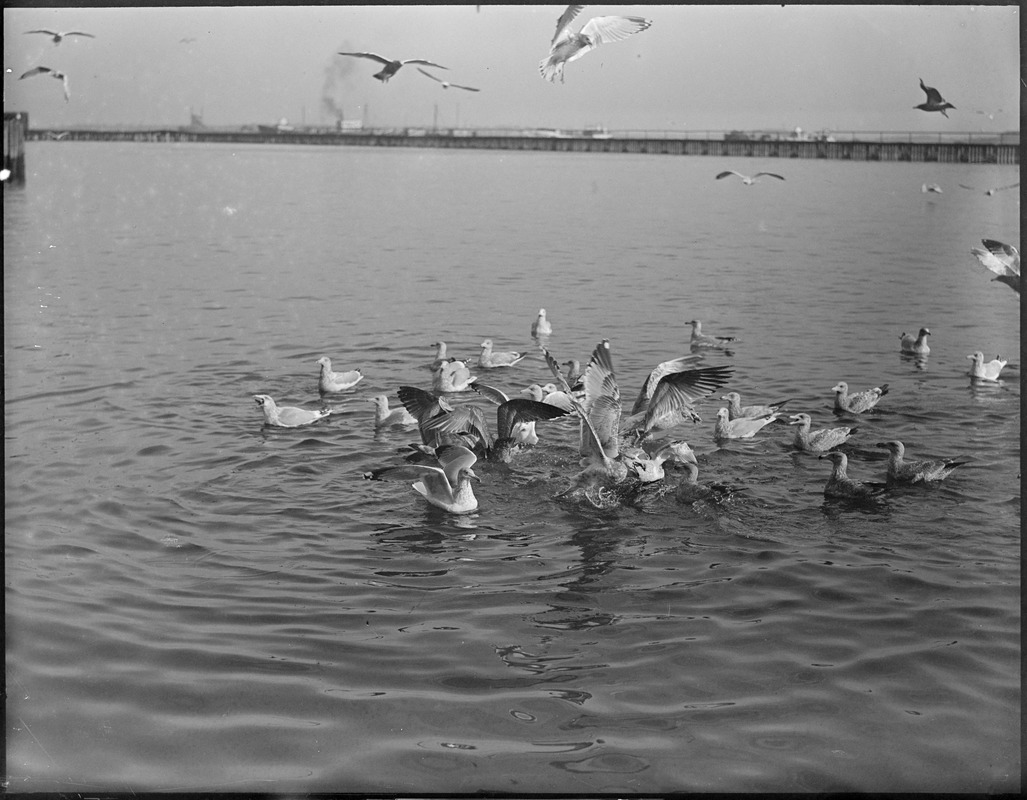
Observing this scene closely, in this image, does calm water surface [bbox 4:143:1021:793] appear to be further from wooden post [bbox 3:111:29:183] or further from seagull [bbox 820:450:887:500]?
wooden post [bbox 3:111:29:183]

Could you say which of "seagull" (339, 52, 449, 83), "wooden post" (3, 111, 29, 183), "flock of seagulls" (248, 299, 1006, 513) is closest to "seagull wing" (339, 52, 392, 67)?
"seagull" (339, 52, 449, 83)

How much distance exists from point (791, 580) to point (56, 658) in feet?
18.0

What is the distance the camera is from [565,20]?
7992 mm

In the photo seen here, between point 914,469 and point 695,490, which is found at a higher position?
point 914,469

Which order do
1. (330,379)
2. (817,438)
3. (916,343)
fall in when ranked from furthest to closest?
(916,343)
(330,379)
(817,438)

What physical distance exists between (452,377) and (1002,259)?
713 centimetres

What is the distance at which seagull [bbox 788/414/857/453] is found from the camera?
11578 millimetres

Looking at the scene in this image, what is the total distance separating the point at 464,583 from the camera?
8.21 meters

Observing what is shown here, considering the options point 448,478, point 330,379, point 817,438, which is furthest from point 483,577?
point 330,379

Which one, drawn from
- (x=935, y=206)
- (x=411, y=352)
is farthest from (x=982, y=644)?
(x=935, y=206)

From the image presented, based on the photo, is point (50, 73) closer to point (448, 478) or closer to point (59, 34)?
point (59, 34)

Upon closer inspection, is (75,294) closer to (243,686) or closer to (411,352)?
(411,352)

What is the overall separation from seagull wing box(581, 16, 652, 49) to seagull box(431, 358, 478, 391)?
18.9 feet

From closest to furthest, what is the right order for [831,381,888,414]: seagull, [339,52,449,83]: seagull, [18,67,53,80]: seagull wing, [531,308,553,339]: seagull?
[18,67,53,80]: seagull wing
[339,52,449,83]: seagull
[831,381,888,414]: seagull
[531,308,553,339]: seagull
